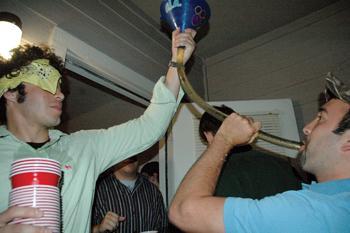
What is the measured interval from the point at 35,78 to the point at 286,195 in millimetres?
999

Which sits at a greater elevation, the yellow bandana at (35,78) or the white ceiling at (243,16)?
the white ceiling at (243,16)

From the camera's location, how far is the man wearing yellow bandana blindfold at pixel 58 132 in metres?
0.97

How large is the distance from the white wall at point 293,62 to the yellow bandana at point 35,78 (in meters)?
1.81

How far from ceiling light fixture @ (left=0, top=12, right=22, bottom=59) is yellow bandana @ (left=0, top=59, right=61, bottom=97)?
0.35 feet

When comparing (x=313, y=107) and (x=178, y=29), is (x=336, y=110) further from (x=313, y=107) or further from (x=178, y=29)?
(x=313, y=107)

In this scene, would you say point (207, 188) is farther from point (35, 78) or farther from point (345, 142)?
point (35, 78)

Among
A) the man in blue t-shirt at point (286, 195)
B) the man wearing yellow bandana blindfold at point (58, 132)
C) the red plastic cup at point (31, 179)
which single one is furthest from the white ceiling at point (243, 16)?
the red plastic cup at point (31, 179)

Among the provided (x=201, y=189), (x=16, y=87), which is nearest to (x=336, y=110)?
(x=201, y=189)

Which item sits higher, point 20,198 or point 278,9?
point 278,9

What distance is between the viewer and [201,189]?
2.83ft

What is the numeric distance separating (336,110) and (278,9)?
4.97ft

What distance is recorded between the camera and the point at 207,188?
87 cm

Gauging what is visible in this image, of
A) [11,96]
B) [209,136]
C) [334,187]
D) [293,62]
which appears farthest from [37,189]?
[293,62]

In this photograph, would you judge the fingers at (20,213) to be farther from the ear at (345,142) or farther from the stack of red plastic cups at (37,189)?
the ear at (345,142)
